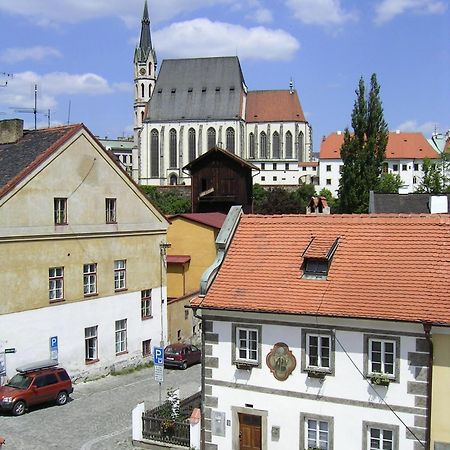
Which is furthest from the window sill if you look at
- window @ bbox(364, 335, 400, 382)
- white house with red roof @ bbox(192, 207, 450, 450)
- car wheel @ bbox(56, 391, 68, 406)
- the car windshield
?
window @ bbox(364, 335, 400, 382)

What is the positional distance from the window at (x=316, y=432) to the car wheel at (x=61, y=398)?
10.0m

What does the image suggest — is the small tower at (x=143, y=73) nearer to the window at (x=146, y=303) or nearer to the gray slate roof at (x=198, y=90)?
the gray slate roof at (x=198, y=90)

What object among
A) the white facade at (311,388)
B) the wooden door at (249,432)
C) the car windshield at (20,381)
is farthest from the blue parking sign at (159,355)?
the car windshield at (20,381)

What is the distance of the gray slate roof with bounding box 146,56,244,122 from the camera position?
131 m

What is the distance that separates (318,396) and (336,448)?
139 centimetres

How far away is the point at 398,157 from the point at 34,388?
3990 inches

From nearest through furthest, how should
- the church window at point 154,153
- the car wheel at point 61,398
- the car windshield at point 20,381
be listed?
the car windshield at point 20,381 → the car wheel at point 61,398 → the church window at point 154,153

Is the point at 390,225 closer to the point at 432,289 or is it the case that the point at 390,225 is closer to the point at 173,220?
the point at 432,289

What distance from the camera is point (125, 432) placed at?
20.8m

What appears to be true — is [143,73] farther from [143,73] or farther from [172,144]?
[172,144]

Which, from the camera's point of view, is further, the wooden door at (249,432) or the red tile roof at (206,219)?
the red tile roof at (206,219)

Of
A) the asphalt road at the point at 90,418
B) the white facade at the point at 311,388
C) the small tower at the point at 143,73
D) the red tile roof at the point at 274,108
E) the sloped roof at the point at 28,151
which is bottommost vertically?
the asphalt road at the point at 90,418

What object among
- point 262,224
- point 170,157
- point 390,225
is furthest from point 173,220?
point 170,157

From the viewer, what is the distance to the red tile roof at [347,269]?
54.5 feet
